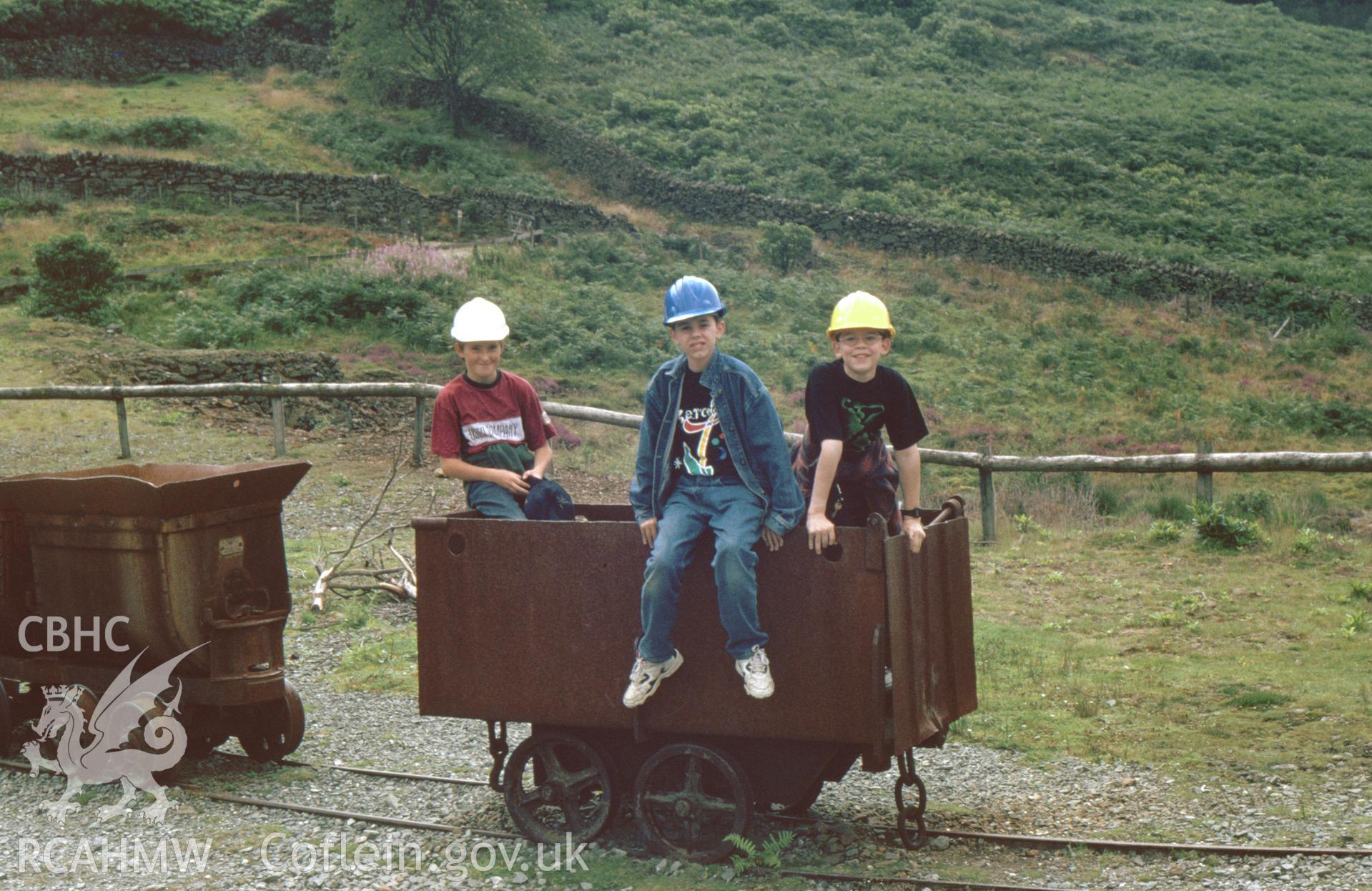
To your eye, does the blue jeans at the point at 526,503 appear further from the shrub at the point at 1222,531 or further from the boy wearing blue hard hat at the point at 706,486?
the shrub at the point at 1222,531

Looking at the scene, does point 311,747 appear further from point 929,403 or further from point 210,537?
point 929,403

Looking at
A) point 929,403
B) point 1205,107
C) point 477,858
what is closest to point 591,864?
point 477,858

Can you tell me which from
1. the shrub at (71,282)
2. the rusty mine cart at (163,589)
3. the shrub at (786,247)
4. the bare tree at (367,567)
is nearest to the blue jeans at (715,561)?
the rusty mine cart at (163,589)

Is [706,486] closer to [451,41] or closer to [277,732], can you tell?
[277,732]

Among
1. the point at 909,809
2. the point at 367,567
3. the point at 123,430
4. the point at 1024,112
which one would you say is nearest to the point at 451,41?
the point at 1024,112

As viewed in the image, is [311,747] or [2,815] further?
[311,747]

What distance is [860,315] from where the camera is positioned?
5.02 meters

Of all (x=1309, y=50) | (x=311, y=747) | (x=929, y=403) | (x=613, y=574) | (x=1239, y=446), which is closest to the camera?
(x=613, y=574)

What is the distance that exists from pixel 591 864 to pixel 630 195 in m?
36.3

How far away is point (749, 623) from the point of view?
4730 millimetres

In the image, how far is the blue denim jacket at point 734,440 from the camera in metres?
4.89

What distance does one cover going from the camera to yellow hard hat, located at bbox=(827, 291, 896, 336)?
16.4 feet

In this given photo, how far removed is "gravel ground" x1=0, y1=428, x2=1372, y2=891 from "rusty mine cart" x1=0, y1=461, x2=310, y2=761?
45 cm

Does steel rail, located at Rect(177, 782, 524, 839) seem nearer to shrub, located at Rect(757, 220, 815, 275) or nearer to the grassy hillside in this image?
shrub, located at Rect(757, 220, 815, 275)
